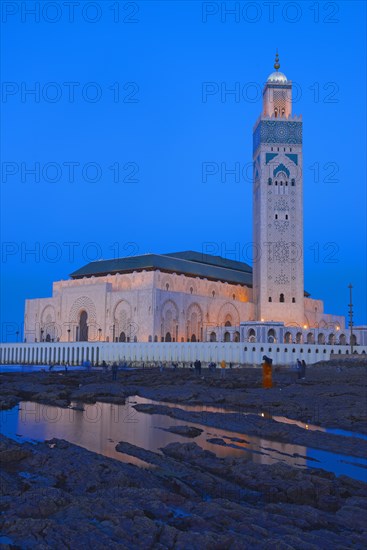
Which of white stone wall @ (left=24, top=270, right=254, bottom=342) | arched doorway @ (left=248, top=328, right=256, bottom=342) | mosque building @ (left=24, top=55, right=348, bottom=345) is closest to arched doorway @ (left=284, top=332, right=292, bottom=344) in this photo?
mosque building @ (left=24, top=55, right=348, bottom=345)

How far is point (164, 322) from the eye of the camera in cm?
6059

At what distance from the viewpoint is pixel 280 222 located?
65.8m

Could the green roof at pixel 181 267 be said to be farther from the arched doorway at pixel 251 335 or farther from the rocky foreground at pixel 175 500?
the rocky foreground at pixel 175 500

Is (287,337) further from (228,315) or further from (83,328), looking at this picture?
(83,328)

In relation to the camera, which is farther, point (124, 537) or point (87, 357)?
point (87, 357)

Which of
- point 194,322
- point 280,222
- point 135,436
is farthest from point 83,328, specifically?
point 135,436

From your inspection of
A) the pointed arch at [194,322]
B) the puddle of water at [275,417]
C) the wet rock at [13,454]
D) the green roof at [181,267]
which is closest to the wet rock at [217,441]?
the puddle of water at [275,417]

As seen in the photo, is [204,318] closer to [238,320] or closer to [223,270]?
[238,320]

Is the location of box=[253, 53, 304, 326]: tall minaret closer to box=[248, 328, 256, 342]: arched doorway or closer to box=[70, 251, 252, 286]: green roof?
box=[248, 328, 256, 342]: arched doorway

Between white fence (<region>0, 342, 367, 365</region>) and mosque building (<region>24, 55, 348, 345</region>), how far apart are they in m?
9.27

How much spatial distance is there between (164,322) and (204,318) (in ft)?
20.9

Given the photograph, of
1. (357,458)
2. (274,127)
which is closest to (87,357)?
(274,127)

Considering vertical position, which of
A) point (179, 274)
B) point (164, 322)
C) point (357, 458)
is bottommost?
point (357, 458)

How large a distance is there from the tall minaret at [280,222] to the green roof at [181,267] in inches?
232
